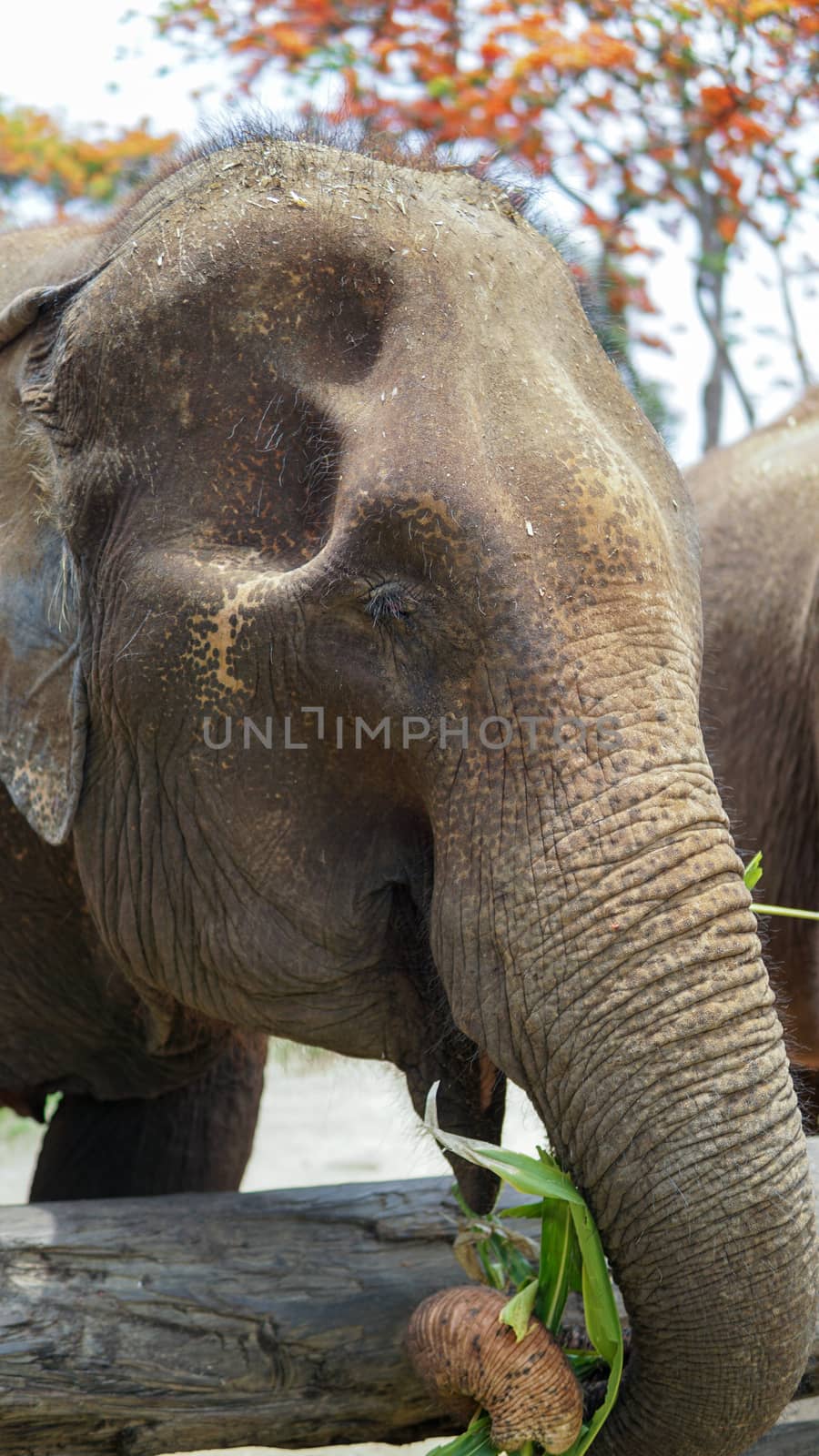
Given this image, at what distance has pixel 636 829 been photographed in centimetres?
186

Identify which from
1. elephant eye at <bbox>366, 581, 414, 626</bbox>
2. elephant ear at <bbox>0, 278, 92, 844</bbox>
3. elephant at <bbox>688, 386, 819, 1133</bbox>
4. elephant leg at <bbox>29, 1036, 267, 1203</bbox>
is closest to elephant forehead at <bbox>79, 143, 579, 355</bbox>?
elephant ear at <bbox>0, 278, 92, 844</bbox>

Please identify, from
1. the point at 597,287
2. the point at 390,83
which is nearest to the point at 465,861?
the point at 597,287

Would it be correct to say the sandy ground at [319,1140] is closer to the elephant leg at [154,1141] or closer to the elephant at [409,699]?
the elephant leg at [154,1141]

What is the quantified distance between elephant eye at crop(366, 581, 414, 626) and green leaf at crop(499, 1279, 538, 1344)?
838 millimetres

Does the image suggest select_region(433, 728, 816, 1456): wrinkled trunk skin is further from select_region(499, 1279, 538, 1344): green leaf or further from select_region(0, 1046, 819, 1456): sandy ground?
select_region(0, 1046, 819, 1456): sandy ground

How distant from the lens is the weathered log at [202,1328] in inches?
89.4

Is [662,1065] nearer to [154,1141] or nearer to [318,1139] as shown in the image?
[154,1141]

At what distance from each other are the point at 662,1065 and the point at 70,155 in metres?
9.06

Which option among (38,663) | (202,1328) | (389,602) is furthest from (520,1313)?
(38,663)

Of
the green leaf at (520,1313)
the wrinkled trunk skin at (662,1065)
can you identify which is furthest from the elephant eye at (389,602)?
the green leaf at (520,1313)

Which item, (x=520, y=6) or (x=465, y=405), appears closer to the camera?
(x=465, y=405)

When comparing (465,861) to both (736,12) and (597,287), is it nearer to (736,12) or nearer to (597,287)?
(597,287)

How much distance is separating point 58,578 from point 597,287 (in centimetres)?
103

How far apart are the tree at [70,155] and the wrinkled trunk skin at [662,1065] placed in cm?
788
